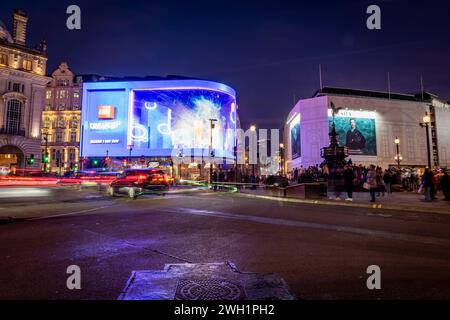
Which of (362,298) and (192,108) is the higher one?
(192,108)

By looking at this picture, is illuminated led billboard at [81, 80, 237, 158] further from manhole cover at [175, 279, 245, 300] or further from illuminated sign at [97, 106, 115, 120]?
manhole cover at [175, 279, 245, 300]

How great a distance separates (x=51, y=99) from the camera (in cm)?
8494

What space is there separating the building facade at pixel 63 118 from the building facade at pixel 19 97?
26.5 meters

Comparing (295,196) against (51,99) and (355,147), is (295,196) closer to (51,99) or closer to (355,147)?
(355,147)

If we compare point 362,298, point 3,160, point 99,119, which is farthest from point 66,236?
point 99,119

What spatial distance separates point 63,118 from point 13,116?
3148 centimetres

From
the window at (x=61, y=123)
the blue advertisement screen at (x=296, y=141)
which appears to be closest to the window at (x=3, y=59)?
the window at (x=61, y=123)

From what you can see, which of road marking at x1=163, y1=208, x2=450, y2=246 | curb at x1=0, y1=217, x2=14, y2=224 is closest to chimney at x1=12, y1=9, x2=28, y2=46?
curb at x1=0, y1=217, x2=14, y2=224

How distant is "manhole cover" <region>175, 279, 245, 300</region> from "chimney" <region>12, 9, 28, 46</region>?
70.1 m

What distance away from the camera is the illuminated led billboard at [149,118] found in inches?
2719

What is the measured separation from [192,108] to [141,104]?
11943mm

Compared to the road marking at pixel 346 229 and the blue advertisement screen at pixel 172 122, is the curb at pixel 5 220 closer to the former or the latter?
the road marking at pixel 346 229

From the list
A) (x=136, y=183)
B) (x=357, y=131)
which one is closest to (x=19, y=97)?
(x=136, y=183)
